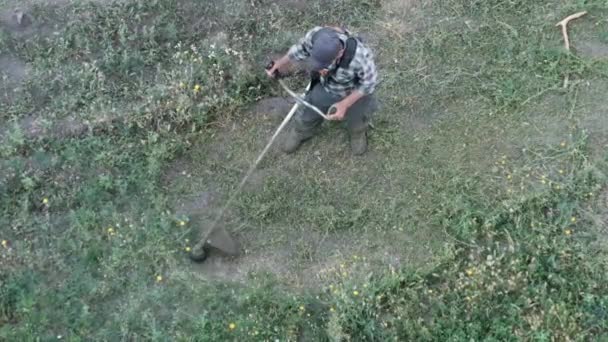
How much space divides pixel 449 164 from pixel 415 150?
→ 1.00 feet

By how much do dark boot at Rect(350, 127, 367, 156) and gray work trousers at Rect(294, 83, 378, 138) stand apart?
19mm

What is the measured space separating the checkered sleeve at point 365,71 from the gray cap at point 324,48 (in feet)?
0.67

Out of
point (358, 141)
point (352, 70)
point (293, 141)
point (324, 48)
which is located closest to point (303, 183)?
point (293, 141)

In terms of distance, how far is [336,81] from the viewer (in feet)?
19.2

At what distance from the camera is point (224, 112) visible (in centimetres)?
668

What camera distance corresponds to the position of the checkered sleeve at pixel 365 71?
18.4 feet

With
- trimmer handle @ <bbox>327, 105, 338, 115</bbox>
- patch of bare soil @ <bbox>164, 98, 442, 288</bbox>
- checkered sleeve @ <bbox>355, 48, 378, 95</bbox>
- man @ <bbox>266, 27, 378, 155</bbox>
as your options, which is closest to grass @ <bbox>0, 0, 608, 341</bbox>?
patch of bare soil @ <bbox>164, 98, 442, 288</bbox>

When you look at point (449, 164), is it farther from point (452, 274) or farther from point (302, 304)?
point (302, 304)

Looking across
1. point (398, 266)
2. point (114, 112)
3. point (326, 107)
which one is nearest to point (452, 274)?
point (398, 266)

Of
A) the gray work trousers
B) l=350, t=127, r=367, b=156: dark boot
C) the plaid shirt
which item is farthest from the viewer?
l=350, t=127, r=367, b=156: dark boot

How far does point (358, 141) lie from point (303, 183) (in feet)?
1.85

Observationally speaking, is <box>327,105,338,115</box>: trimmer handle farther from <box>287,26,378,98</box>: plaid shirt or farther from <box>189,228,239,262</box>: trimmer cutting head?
<box>189,228,239,262</box>: trimmer cutting head

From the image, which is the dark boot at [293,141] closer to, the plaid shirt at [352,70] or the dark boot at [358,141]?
the dark boot at [358,141]

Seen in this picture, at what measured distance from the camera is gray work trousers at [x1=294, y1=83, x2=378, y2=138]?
6.07 metres
